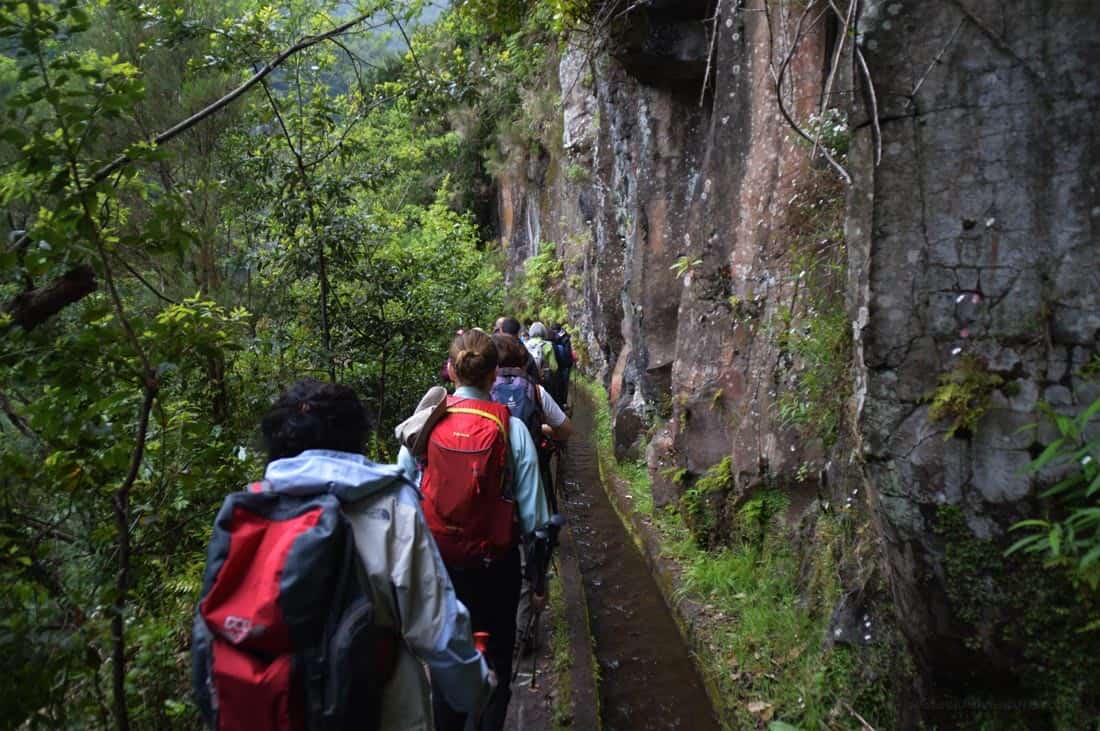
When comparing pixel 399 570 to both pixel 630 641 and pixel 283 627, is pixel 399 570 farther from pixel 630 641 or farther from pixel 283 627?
pixel 630 641

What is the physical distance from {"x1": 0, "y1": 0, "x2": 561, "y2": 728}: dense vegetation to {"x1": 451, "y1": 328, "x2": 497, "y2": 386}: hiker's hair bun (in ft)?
3.43

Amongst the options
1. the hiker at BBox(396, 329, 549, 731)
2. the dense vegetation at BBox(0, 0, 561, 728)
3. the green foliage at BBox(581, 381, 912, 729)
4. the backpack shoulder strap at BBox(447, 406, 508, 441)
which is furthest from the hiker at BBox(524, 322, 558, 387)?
the backpack shoulder strap at BBox(447, 406, 508, 441)

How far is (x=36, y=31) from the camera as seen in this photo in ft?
7.14

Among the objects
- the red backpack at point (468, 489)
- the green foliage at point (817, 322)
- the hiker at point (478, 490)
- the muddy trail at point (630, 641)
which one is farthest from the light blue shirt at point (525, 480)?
the green foliage at point (817, 322)

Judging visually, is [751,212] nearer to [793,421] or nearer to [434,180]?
[793,421]

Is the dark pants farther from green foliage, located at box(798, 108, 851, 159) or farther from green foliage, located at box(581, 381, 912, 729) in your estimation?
green foliage, located at box(798, 108, 851, 159)

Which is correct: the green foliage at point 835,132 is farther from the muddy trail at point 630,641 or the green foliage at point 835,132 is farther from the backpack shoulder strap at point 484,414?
the muddy trail at point 630,641

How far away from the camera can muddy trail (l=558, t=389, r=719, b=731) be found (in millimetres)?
4594

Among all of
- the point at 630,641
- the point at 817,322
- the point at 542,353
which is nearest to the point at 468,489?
the point at 817,322

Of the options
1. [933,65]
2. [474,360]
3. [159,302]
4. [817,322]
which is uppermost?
[933,65]

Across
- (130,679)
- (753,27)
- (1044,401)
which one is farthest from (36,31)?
(753,27)

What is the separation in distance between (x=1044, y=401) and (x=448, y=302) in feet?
24.2

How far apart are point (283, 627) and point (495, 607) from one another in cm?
190

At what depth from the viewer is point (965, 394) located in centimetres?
269
